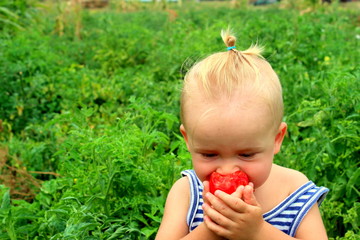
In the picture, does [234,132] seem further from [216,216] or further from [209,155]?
[216,216]

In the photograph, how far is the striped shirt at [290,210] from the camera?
236 cm

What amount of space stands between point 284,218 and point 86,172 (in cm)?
117

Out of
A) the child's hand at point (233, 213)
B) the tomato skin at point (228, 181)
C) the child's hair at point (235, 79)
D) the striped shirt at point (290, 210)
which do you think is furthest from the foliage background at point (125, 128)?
the child's hand at point (233, 213)

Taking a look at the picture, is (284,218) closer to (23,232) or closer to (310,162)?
(310,162)

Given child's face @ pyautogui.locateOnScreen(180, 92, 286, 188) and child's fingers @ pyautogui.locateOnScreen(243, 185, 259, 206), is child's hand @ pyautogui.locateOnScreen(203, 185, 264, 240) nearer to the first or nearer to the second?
child's fingers @ pyautogui.locateOnScreen(243, 185, 259, 206)

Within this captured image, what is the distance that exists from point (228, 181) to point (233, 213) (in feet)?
0.38

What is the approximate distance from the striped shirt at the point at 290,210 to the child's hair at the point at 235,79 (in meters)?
0.37

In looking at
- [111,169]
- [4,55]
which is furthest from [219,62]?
[4,55]

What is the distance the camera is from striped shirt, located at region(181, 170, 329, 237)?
236 centimetres

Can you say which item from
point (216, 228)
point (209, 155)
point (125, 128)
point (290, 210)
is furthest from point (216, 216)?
point (125, 128)

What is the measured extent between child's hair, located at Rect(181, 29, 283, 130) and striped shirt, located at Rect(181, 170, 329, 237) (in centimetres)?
37

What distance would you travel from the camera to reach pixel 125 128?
3.49 metres

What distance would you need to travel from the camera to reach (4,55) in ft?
20.2

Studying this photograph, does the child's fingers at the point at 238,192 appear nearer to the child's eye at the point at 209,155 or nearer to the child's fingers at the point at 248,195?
the child's fingers at the point at 248,195
